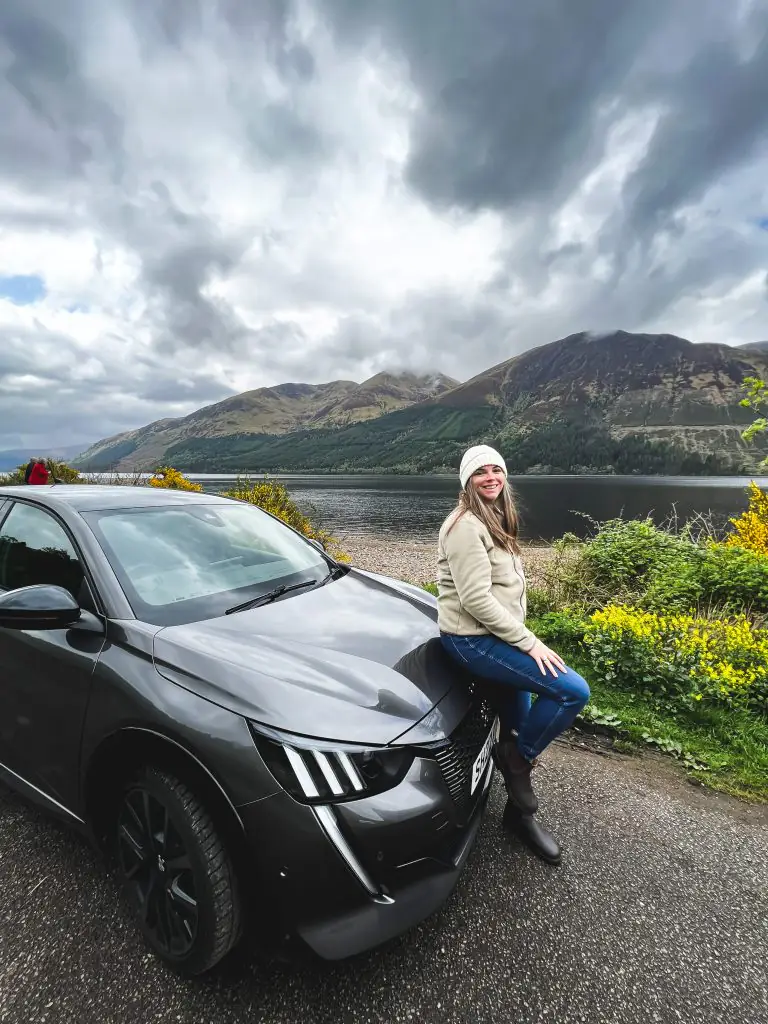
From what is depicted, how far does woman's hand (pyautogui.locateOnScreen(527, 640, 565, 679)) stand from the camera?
2316 mm

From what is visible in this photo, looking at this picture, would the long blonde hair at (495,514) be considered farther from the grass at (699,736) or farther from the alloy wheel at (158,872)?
the grass at (699,736)

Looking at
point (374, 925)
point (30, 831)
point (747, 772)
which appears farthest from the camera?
point (747, 772)

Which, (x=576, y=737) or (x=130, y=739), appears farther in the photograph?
(x=576, y=737)

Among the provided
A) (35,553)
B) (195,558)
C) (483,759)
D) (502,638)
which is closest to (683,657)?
(502,638)

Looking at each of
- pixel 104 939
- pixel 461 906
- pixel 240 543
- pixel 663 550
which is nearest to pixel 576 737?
pixel 461 906

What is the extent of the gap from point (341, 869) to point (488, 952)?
2.97 ft

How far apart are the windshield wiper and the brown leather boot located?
1.39 m

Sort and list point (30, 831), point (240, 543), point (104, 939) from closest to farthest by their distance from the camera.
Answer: point (104, 939) < point (30, 831) < point (240, 543)

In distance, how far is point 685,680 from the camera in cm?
416

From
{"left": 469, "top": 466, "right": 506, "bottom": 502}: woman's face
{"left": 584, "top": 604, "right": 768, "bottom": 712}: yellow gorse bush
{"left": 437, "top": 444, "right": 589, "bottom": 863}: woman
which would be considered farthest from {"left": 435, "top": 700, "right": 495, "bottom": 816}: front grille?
{"left": 584, "top": 604, "right": 768, "bottom": 712}: yellow gorse bush

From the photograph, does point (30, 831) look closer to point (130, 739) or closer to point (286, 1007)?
point (130, 739)

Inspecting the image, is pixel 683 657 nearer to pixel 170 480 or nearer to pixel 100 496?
pixel 100 496

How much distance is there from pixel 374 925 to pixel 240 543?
6.73 feet

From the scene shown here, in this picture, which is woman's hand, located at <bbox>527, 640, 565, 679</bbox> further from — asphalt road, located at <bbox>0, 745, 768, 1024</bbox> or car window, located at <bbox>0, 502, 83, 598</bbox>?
car window, located at <bbox>0, 502, 83, 598</bbox>
